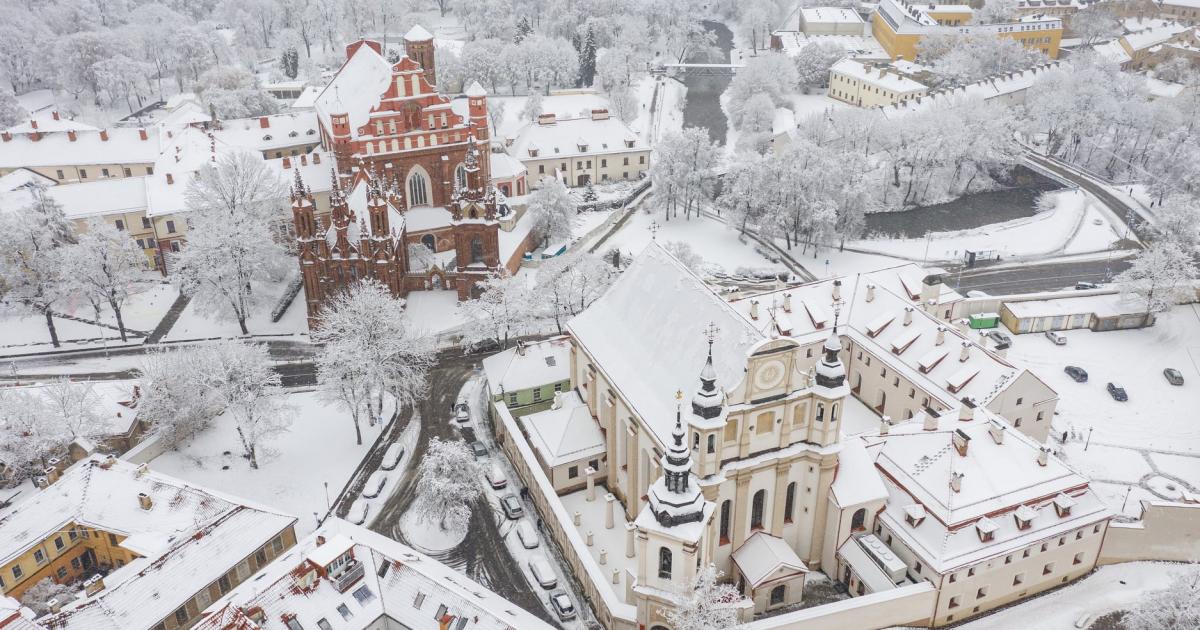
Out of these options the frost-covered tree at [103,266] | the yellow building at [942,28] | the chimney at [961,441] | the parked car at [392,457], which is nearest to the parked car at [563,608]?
the parked car at [392,457]

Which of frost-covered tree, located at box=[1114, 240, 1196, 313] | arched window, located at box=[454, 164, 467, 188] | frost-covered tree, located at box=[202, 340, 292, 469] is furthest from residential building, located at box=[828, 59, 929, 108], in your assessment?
frost-covered tree, located at box=[202, 340, 292, 469]

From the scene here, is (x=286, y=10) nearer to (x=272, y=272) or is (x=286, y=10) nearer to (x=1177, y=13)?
(x=272, y=272)

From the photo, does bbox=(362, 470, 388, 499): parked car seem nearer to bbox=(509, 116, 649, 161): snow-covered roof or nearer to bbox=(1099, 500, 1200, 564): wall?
bbox=(1099, 500, 1200, 564): wall

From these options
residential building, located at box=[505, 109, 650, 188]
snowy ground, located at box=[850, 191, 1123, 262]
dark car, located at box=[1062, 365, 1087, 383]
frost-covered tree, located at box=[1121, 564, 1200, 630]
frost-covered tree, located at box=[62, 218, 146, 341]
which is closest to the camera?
frost-covered tree, located at box=[1121, 564, 1200, 630]

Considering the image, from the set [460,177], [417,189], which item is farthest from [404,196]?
[460,177]

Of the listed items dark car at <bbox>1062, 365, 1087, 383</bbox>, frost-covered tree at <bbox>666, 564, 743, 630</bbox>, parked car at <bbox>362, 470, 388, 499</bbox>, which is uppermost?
frost-covered tree at <bbox>666, 564, 743, 630</bbox>

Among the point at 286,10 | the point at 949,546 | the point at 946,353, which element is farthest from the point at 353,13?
the point at 949,546

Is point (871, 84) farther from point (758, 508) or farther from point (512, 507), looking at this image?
point (758, 508)
